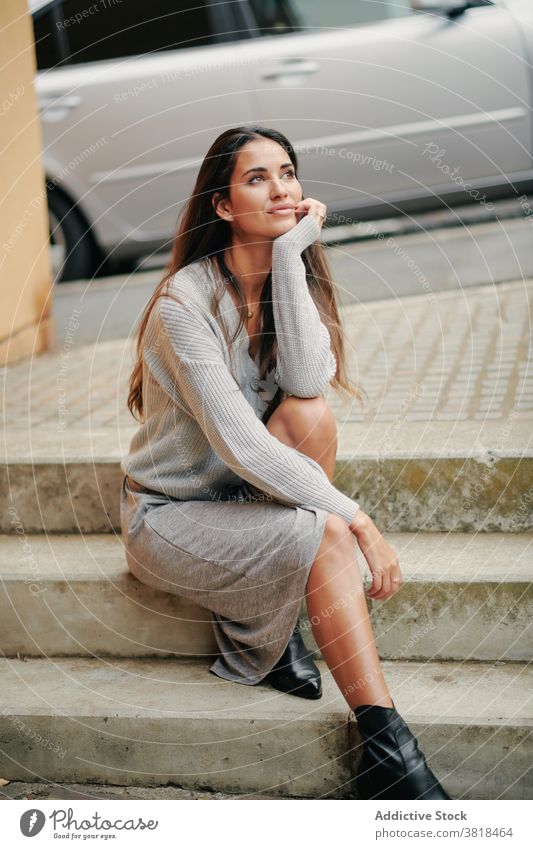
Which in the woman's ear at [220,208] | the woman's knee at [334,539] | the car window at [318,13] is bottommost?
the woman's knee at [334,539]

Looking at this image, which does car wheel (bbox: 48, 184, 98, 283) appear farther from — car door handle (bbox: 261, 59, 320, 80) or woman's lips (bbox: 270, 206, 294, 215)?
woman's lips (bbox: 270, 206, 294, 215)

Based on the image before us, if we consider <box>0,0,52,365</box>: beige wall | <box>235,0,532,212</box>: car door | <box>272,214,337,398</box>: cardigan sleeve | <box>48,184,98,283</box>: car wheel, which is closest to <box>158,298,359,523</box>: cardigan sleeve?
<box>272,214,337,398</box>: cardigan sleeve

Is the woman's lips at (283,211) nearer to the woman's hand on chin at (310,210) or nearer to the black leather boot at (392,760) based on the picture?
the woman's hand on chin at (310,210)

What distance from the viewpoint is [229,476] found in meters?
2.51

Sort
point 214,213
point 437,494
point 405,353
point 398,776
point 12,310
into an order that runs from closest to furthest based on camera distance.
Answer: point 398,776, point 214,213, point 437,494, point 405,353, point 12,310

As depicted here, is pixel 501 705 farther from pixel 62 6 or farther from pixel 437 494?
pixel 62 6

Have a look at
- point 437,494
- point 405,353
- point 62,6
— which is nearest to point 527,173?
point 405,353

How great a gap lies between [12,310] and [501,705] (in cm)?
A: 274

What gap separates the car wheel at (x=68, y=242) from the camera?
5445mm

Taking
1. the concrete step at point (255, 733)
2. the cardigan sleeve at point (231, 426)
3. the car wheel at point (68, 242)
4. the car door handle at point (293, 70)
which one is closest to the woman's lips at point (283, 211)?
the cardigan sleeve at point (231, 426)

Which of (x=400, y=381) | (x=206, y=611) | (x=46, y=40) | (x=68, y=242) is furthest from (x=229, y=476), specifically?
(x=46, y=40)

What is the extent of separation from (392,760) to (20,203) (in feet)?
9.90

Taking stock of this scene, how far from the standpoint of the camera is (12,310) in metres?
4.32

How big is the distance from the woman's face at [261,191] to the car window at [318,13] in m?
2.95
